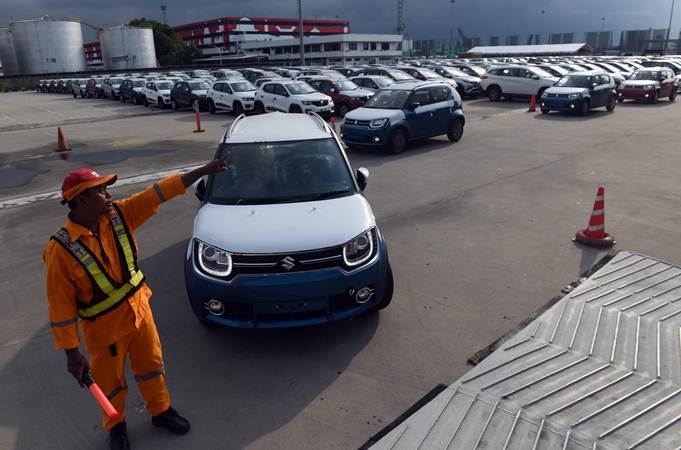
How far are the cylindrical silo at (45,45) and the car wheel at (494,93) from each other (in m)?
84.6

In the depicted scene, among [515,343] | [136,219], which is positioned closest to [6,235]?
[136,219]

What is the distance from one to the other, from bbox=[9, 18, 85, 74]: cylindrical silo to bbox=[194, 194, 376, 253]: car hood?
9761 centimetres

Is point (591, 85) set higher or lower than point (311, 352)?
higher

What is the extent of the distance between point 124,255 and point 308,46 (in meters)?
112

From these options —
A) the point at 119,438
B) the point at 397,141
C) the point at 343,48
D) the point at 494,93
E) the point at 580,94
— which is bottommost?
the point at 119,438

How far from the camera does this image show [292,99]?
758 inches

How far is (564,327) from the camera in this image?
4625 mm

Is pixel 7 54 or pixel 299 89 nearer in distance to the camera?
pixel 299 89

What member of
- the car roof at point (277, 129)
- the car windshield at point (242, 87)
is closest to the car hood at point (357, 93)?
the car windshield at point (242, 87)

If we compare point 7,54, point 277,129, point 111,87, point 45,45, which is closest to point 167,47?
point 45,45

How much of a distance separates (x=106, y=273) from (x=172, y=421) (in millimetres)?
1242

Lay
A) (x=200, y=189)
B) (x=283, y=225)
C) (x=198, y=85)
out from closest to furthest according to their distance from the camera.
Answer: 1. (x=283, y=225)
2. (x=200, y=189)
3. (x=198, y=85)

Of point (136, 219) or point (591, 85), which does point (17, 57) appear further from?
point (136, 219)

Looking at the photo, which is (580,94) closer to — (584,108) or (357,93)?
(584,108)
